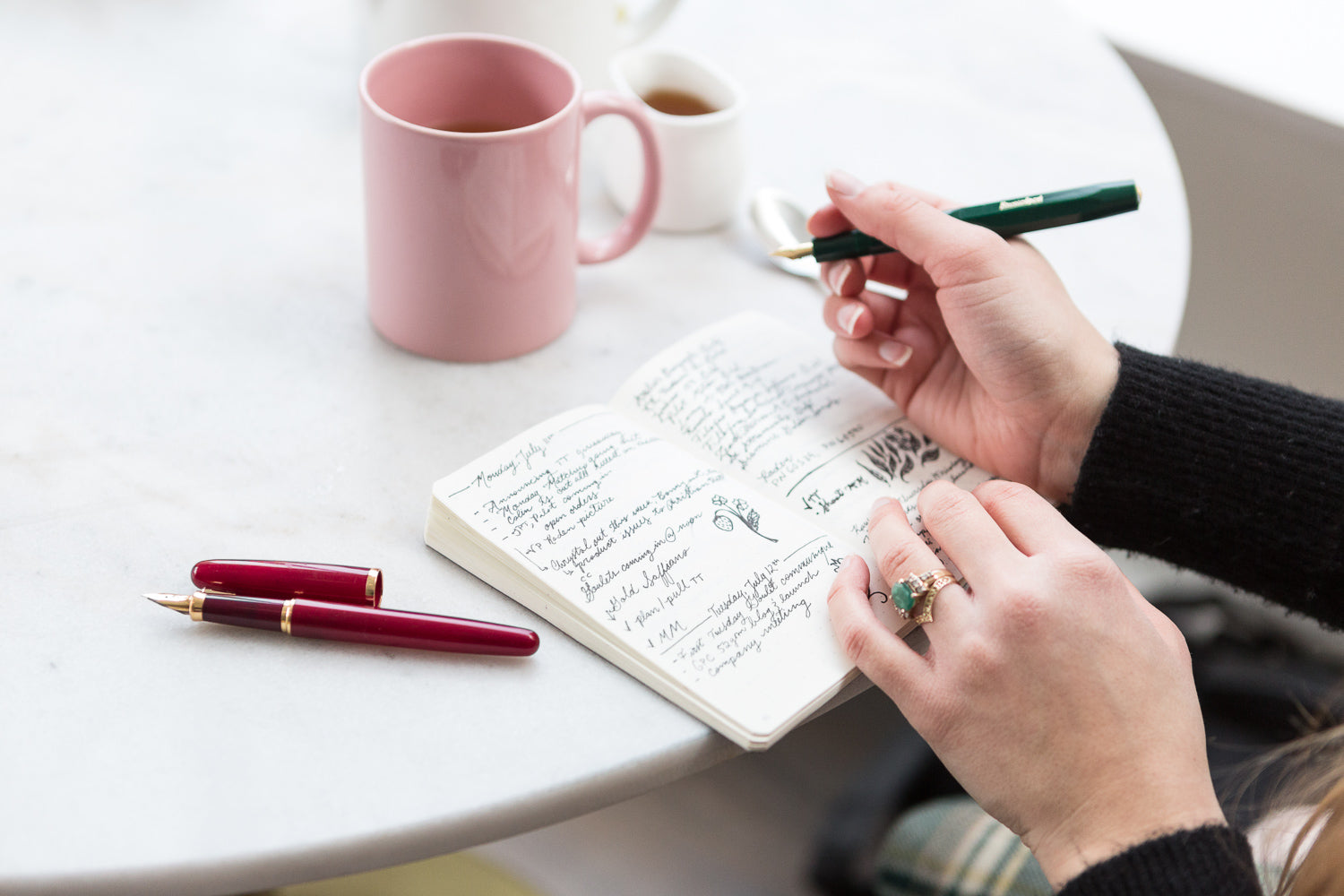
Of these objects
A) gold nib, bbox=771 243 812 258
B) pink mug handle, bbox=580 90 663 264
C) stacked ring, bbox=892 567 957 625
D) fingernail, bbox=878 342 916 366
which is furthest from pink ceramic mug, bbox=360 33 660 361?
stacked ring, bbox=892 567 957 625

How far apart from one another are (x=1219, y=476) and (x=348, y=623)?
0.54 m

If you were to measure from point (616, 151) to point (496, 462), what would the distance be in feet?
1.16

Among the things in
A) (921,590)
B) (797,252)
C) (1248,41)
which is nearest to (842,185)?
(797,252)

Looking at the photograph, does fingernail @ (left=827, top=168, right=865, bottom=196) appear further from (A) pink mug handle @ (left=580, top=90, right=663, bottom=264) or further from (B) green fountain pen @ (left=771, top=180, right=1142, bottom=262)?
(A) pink mug handle @ (left=580, top=90, right=663, bottom=264)

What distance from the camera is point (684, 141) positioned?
82cm

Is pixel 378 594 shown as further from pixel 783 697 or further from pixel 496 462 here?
pixel 783 697

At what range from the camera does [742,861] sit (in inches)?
49.3

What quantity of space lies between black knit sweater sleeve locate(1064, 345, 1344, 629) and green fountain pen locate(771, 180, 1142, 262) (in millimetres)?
104

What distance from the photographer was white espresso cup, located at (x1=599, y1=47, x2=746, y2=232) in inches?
32.3

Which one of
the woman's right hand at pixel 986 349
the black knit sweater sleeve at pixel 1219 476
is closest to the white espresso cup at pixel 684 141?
the woman's right hand at pixel 986 349

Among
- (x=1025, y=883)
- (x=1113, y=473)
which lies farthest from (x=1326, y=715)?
(x=1113, y=473)

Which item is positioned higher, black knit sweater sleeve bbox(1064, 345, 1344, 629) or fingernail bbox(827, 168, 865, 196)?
fingernail bbox(827, 168, 865, 196)

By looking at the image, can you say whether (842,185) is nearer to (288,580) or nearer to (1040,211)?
(1040,211)

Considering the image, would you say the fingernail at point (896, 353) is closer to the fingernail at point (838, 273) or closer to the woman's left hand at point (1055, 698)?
the fingernail at point (838, 273)
